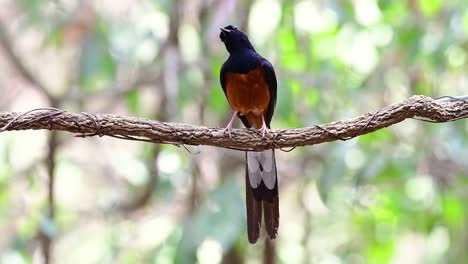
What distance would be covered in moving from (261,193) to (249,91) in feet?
1.49

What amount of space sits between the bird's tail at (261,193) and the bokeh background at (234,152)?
286mm

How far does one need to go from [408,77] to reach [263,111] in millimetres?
2143

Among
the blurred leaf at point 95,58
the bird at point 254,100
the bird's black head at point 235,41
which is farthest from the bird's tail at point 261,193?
the blurred leaf at point 95,58

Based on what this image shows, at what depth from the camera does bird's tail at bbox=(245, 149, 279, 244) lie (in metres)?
3.15

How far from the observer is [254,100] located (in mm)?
3338

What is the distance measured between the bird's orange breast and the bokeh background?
0.33 metres

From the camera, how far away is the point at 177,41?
15.4 feet

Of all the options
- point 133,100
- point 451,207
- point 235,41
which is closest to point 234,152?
point 133,100

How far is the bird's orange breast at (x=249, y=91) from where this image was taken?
3.30 m

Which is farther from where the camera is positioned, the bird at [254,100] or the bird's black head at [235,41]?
the bird's black head at [235,41]

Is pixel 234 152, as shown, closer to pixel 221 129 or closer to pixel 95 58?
pixel 95 58

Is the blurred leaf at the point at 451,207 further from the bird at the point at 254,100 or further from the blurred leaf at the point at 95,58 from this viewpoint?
the blurred leaf at the point at 95,58

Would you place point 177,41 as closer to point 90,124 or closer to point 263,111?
point 263,111

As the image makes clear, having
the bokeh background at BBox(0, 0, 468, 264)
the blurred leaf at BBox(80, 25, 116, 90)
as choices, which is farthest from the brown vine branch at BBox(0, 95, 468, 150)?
the blurred leaf at BBox(80, 25, 116, 90)
